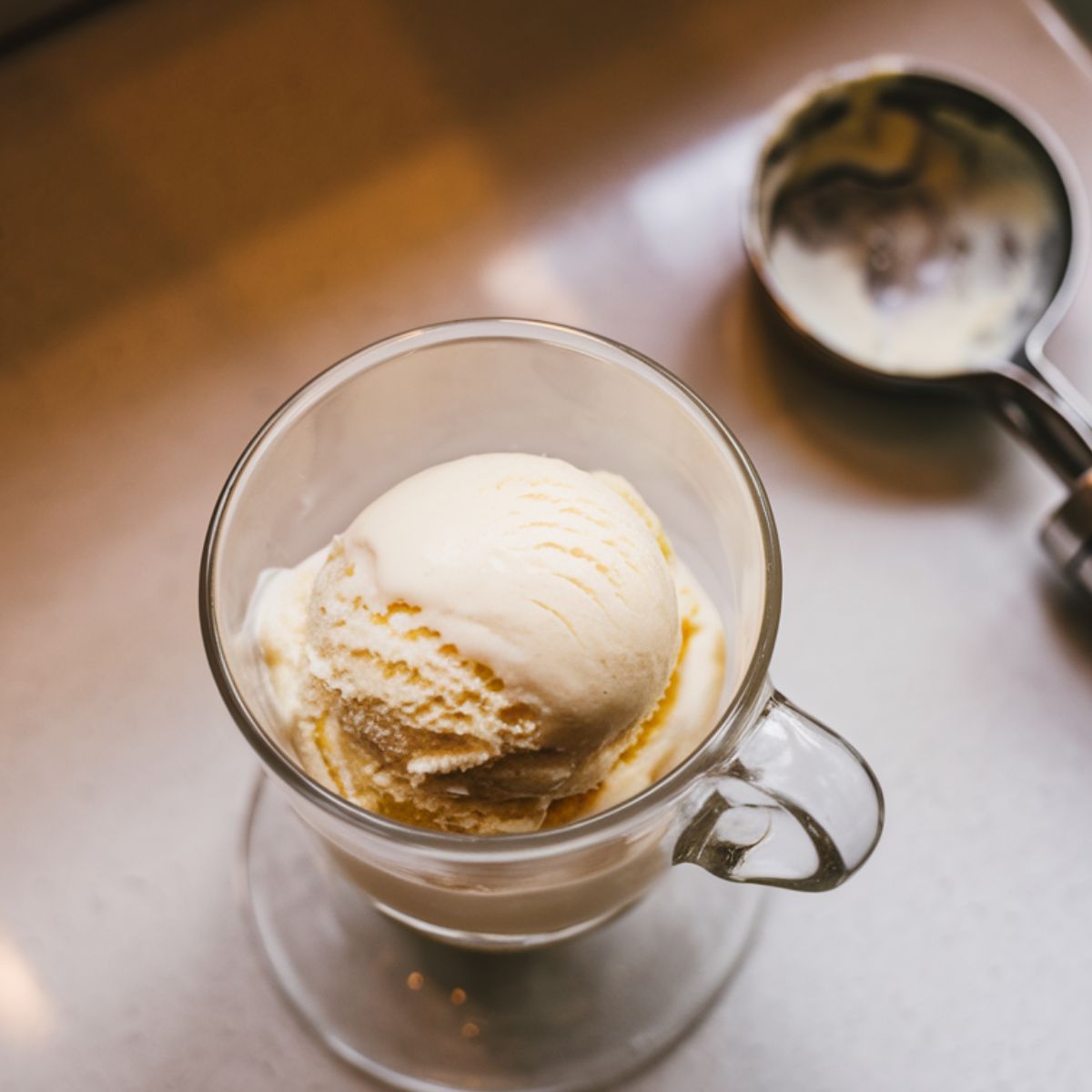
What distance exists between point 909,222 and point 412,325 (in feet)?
1.35

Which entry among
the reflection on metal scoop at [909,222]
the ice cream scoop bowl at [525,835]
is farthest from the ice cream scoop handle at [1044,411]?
the ice cream scoop bowl at [525,835]

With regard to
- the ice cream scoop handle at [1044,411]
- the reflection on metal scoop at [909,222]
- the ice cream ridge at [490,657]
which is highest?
the ice cream ridge at [490,657]

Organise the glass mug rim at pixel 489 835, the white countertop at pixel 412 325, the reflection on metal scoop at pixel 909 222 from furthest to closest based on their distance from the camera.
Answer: the reflection on metal scoop at pixel 909 222 → the white countertop at pixel 412 325 → the glass mug rim at pixel 489 835

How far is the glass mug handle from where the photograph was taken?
1.87 feet

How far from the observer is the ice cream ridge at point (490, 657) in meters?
0.57

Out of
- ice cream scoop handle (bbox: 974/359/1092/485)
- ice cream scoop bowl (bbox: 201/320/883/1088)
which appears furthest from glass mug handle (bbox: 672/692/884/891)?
ice cream scoop handle (bbox: 974/359/1092/485)

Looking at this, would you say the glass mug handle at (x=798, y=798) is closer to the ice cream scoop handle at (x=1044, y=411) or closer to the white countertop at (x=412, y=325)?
the white countertop at (x=412, y=325)

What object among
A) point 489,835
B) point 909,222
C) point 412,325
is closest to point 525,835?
point 489,835

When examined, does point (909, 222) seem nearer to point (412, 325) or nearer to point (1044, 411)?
point (1044, 411)

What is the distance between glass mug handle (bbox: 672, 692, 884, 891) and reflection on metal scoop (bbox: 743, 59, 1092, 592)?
374 mm

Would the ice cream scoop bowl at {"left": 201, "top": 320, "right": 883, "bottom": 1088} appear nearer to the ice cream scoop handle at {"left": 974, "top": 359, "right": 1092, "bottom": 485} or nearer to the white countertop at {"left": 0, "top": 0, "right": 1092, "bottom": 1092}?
the white countertop at {"left": 0, "top": 0, "right": 1092, "bottom": 1092}

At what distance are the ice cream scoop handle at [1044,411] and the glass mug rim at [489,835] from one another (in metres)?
0.33

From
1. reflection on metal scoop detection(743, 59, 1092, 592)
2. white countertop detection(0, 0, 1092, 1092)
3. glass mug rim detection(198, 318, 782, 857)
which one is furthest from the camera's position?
reflection on metal scoop detection(743, 59, 1092, 592)

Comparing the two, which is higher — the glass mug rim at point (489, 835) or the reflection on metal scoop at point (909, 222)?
the glass mug rim at point (489, 835)
